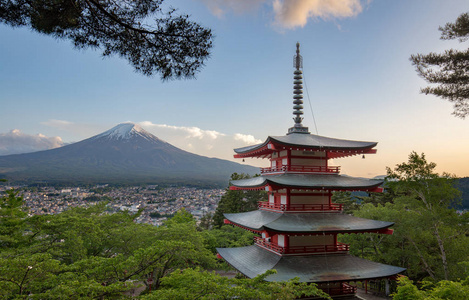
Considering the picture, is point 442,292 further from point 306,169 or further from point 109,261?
point 109,261

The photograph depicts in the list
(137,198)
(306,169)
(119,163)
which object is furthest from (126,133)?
(306,169)

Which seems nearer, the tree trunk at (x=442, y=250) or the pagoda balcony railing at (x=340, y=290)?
the pagoda balcony railing at (x=340, y=290)

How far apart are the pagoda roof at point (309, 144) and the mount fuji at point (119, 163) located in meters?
80.1

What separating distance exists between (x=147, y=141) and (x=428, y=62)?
12472 cm

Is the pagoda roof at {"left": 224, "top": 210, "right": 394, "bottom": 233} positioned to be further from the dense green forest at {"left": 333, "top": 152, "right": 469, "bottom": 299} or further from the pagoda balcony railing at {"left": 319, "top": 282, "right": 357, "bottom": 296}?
the dense green forest at {"left": 333, "top": 152, "right": 469, "bottom": 299}

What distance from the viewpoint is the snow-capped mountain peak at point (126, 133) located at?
12299cm

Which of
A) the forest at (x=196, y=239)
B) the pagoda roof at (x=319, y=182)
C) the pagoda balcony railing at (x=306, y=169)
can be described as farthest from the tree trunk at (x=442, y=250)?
the pagoda balcony railing at (x=306, y=169)

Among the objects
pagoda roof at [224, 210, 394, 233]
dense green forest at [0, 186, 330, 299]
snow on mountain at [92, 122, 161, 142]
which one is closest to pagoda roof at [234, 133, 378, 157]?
pagoda roof at [224, 210, 394, 233]

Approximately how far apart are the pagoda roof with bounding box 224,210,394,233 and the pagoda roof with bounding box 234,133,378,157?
131 inches

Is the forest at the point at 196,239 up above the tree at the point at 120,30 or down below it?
below

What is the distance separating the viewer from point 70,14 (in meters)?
5.26

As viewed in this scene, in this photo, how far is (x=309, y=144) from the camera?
14188 mm

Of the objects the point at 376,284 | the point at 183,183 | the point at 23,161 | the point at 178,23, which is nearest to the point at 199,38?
the point at 178,23

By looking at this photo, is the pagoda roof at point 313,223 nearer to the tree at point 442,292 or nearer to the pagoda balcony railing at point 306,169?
the pagoda balcony railing at point 306,169
